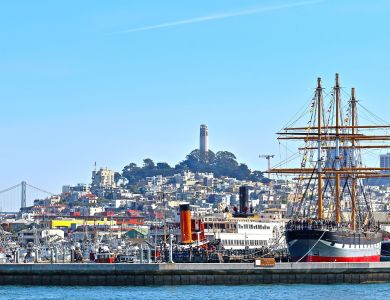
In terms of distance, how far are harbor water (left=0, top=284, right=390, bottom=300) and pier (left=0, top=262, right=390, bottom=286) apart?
22.5 inches

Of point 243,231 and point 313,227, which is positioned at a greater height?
point 313,227

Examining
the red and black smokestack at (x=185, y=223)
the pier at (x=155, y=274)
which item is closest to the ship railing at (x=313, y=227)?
the red and black smokestack at (x=185, y=223)

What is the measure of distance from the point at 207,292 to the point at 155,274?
3.79 metres

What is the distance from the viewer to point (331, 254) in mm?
89438

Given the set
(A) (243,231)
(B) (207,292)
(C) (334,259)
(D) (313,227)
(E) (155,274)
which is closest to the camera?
(B) (207,292)

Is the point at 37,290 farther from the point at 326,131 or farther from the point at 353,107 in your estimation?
the point at 353,107

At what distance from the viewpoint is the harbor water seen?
206 feet

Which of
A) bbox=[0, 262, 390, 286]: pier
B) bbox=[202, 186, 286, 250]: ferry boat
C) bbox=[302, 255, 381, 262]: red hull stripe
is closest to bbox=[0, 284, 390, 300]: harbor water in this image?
bbox=[0, 262, 390, 286]: pier

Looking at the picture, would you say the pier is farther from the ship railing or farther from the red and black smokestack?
the red and black smokestack

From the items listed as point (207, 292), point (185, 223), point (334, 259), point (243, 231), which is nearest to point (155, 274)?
point (207, 292)

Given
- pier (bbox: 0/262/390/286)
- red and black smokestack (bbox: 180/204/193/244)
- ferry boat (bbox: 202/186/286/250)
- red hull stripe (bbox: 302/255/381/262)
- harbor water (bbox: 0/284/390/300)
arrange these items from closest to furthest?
harbor water (bbox: 0/284/390/300) < pier (bbox: 0/262/390/286) < red hull stripe (bbox: 302/255/381/262) < red and black smokestack (bbox: 180/204/193/244) < ferry boat (bbox: 202/186/286/250)

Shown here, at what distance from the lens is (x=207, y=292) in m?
65.0

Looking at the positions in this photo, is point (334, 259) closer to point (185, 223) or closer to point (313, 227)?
point (313, 227)

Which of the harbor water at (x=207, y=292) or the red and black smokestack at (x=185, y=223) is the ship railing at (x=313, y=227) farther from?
the harbor water at (x=207, y=292)
